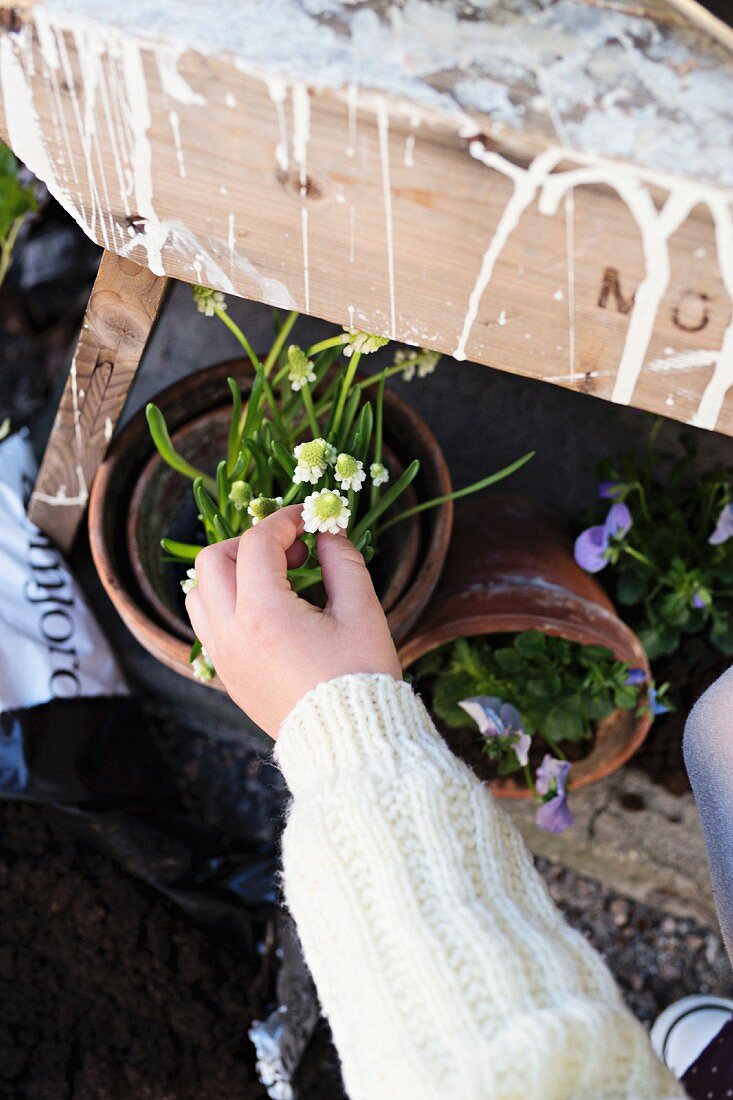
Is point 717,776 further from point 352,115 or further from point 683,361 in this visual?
point 352,115

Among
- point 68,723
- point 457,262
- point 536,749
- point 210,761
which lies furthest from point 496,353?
point 210,761

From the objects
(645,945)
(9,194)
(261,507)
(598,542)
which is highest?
(9,194)

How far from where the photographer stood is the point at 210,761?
179cm

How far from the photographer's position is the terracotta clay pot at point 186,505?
1.20 metres

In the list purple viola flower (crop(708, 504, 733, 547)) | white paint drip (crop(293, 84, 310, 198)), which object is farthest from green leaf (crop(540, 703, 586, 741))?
white paint drip (crop(293, 84, 310, 198))

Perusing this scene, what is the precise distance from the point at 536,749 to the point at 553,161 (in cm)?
106

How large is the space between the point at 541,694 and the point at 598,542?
236mm

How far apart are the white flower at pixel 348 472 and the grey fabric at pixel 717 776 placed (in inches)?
17.2

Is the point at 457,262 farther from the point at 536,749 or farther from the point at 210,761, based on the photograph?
the point at 210,761

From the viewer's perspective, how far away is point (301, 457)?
93cm

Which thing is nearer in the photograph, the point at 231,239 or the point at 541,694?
the point at 231,239

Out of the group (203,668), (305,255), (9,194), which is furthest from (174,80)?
(9,194)

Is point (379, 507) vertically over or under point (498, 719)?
over

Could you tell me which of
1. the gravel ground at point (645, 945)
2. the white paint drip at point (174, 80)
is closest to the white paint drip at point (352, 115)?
the white paint drip at point (174, 80)
